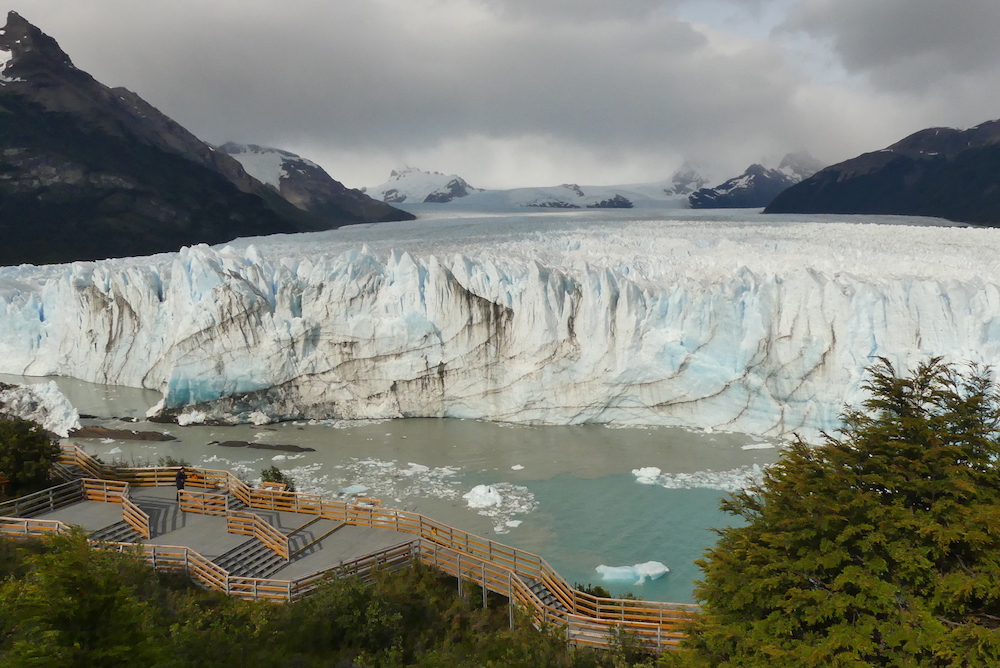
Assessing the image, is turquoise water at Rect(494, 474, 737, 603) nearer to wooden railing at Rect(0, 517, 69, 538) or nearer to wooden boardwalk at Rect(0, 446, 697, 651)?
wooden boardwalk at Rect(0, 446, 697, 651)

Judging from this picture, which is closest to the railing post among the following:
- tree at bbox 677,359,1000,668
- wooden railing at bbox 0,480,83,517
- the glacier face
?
tree at bbox 677,359,1000,668

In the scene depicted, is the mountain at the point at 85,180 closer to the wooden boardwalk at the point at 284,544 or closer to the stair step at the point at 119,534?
the wooden boardwalk at the point at 284,544

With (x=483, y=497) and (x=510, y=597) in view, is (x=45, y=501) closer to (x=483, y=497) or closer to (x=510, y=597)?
(x=483, y=497)

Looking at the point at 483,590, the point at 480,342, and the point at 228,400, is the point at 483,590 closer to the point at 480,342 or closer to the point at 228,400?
the point at 480,342

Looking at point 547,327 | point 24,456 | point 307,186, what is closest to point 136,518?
point 24,456

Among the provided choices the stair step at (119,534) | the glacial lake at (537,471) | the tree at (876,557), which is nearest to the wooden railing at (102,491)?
the stair step at (119,534)
